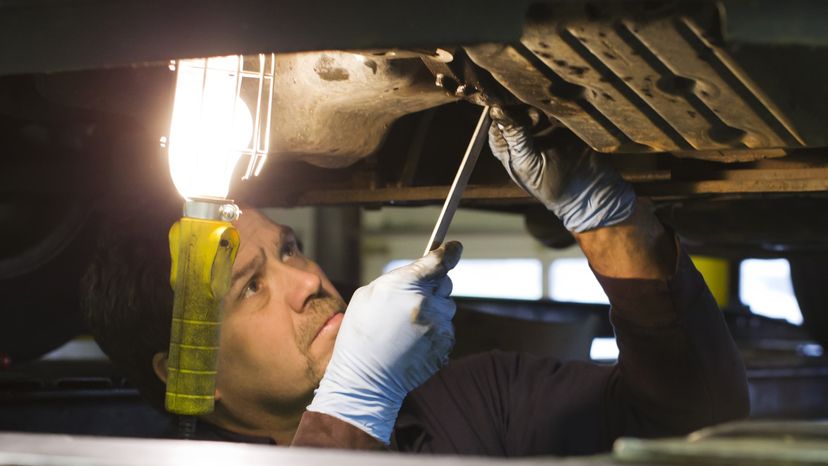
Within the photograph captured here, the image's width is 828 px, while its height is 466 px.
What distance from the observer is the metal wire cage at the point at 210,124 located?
4.46 feet

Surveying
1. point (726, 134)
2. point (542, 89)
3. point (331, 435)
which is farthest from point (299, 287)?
point (726, 134)

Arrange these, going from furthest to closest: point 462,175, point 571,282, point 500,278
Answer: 1. point 500,278
2. point 571,282
3. point 462,175

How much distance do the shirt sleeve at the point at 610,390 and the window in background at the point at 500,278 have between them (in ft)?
19.6

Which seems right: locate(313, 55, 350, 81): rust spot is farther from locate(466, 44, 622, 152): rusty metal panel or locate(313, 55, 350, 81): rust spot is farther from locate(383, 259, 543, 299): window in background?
locate(383, 259, 543, 299): window in background

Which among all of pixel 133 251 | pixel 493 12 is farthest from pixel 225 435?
pixel 493 12

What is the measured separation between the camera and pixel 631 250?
5.18 ft

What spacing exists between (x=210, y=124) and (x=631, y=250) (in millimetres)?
697

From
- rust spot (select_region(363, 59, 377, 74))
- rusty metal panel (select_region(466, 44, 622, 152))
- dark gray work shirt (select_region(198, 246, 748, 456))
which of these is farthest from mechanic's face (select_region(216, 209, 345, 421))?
rusty metal panel (select_region(466, 44, 622, 152))

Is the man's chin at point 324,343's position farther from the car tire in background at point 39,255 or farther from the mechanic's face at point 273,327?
the car tire in background at point 39,255

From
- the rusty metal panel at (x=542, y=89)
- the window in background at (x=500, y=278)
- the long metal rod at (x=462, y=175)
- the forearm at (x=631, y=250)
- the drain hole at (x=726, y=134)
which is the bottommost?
the window in background at (x=500, y=278)

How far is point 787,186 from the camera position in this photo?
59.9 inches

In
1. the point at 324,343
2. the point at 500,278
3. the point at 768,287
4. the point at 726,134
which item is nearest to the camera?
the point at 726,134

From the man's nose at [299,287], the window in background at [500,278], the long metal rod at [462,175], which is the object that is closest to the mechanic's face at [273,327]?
the man's nose at [299,287]

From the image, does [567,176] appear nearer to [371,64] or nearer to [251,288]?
[371,64]
